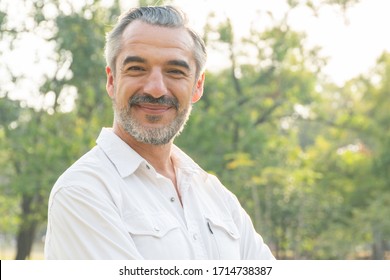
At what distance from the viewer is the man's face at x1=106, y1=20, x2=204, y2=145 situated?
2.33 metres

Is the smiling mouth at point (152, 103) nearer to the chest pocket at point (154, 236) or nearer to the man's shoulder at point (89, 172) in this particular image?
the man's shoulder at point (89, 172)

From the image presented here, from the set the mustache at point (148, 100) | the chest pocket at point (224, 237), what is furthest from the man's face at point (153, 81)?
the chest pocket at point (224, 237)

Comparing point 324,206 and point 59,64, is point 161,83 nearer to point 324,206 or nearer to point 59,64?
point 324,206

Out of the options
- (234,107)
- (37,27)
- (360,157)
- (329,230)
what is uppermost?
(37,27)

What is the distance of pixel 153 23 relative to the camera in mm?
2414

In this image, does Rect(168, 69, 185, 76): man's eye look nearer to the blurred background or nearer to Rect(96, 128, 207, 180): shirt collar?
Rect(96, 128, 207, 180): shirt collar

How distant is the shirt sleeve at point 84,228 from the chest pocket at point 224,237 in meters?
0.43

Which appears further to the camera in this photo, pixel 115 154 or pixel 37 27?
pixel 37 27

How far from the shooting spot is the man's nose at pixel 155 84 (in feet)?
7.63

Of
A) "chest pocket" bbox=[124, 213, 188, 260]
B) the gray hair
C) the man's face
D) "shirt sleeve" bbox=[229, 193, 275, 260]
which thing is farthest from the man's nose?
"shirt sleeve" bbox=[229, 193, 275, 260]
